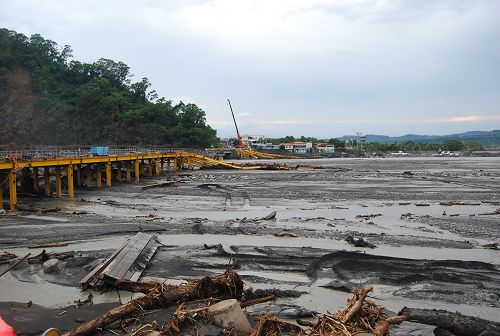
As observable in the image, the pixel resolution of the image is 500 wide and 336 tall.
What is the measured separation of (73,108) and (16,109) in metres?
14.6

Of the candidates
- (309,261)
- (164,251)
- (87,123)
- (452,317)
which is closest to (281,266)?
(309,261)

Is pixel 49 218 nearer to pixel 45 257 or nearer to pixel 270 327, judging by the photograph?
pixel 45 257

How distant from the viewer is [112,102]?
362ft

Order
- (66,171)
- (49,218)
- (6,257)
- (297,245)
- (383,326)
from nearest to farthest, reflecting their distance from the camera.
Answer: (383,326) < (6,257) < (297,245) < (49,218) < (66,171)

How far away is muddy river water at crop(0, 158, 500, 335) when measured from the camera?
1077cm

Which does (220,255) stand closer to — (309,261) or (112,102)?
(309,261)

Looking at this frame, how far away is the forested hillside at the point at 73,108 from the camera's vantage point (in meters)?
97.4

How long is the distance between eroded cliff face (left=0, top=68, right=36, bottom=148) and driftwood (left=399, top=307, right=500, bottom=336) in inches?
3251

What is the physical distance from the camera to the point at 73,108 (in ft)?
349

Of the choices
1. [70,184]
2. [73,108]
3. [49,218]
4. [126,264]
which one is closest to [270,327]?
[126,264]

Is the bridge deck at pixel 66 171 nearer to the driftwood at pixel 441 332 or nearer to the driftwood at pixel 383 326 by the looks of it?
the driftwood at pixel 383 326

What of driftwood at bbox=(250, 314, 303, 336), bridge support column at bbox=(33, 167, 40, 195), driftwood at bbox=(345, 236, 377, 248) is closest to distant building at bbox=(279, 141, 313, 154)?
bridge support column at bbox=(33, 167, 40, 195)

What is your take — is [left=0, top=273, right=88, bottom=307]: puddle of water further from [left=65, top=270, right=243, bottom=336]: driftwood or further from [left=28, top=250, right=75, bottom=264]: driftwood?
[left=65, top=270, right=243, bottom=336]: driftwood

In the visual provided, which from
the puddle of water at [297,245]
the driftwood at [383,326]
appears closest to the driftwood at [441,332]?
the driftwood at [383,326]
